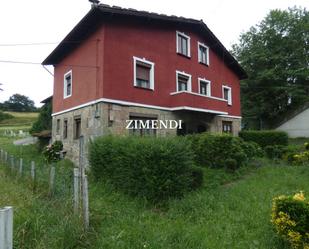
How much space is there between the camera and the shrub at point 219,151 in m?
10.2

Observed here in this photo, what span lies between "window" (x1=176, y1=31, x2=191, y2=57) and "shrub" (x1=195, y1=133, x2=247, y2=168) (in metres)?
6.57

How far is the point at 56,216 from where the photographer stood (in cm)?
477

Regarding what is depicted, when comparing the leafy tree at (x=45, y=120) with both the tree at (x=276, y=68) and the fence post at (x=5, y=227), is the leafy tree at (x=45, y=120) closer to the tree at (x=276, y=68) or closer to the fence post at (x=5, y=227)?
the fence post at (x=5, y=227)

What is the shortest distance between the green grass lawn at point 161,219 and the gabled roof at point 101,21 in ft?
24.7

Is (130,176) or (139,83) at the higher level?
(139,83)

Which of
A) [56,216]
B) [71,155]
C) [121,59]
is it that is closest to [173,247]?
[56,216]

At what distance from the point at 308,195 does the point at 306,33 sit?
92.5 ft

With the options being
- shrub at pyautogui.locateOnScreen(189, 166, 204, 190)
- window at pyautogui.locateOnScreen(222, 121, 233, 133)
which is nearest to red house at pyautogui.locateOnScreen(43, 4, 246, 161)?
window at pyautogui.locateOnScreen(222, 121, 233, 133)

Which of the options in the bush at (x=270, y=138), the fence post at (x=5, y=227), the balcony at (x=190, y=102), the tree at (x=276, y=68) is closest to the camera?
the fence post at (x=5, y=227)

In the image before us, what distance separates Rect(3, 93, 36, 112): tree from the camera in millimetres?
71125

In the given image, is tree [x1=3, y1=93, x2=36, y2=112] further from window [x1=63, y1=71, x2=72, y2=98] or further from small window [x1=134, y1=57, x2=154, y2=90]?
small window [x1=134, y1=57, x2=154, y2=90]

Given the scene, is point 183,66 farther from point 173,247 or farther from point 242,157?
point 173,247

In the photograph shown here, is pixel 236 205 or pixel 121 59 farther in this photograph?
pixel 121 59

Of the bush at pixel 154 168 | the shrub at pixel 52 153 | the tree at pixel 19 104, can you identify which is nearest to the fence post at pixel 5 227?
the bush at pixel 154 168
